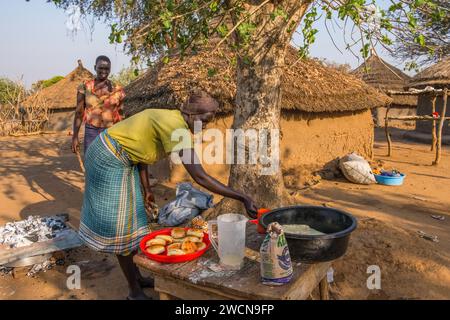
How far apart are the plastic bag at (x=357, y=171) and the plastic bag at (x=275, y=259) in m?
4.84

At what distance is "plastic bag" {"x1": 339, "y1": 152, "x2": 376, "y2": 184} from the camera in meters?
6.16

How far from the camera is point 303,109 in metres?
6.52

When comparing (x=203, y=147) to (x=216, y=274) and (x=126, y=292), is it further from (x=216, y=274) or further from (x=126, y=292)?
(x=216, y=274)

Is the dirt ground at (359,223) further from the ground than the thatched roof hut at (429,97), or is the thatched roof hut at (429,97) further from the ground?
the thatched roof hut at (429,97)

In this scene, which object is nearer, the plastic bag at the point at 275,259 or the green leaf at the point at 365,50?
the plastic bag at the point at 275,259

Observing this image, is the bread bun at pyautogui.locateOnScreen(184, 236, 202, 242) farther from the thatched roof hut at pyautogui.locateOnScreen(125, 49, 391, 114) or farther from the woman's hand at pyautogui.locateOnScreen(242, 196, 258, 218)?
the thatched roof hut at pyautogui.locateOnScreen(125, 49, 391, 114)

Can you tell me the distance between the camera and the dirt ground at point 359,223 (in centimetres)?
294

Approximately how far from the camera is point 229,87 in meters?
5.89

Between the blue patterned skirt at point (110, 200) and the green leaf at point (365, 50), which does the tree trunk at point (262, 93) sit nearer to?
the green leaf at point (365, 50)

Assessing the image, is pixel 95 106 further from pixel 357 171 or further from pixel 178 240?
pixel 357 171

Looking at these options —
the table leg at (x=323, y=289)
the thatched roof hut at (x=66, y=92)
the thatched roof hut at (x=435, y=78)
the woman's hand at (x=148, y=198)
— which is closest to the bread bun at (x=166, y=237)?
the woman's hand at (x=148, y=198)

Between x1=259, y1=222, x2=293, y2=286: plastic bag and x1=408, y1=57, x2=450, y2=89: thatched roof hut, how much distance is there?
40.3 ft

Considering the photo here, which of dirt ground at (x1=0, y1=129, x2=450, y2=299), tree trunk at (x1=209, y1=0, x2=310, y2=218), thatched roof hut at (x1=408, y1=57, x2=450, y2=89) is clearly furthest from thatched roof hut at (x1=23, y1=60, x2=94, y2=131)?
tree trunk at (x1=209, y1=0, x2=310, y2=218)

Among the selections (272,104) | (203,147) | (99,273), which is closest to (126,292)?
(99,273)
